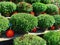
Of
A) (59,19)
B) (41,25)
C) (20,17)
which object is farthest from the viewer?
(59,19)

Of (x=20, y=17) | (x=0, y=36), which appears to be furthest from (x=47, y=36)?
(x=0, y=36)

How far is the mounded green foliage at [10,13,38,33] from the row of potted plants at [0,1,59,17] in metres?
0.52

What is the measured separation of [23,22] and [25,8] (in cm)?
82

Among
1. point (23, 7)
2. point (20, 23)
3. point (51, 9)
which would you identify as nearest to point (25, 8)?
point (23, 7)

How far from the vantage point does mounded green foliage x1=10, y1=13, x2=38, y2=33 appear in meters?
4.69

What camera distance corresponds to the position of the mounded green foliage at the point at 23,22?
4.69 metres

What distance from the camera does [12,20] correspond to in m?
4.76

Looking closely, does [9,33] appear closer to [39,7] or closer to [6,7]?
[6,7]

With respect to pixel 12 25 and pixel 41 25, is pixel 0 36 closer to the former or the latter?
pixel 12 25

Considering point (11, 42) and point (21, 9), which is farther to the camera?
point (21, 9)

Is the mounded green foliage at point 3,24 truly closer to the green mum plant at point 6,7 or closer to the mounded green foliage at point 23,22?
the mounded green foliage at point 23,22

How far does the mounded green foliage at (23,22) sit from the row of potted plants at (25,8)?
1.70 feet

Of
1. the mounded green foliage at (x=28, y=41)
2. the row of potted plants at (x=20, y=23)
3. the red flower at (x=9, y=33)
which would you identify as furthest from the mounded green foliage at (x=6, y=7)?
the mounded green foliage at (x=28, y=41)

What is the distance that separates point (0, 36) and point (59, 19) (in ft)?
5.75
